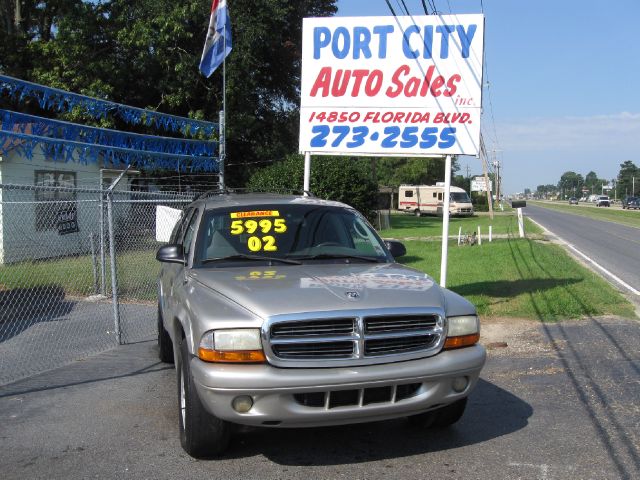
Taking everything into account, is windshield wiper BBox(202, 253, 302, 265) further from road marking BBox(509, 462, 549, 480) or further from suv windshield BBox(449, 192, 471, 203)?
suv windshield BBox(449, 192, 471, 203)

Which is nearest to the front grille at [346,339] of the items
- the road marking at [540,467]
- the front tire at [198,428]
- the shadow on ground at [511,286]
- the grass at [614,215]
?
the front tire at [198,428]

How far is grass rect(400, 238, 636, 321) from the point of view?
31.2ft

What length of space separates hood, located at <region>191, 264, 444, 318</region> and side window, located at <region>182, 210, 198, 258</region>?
1.65 feet

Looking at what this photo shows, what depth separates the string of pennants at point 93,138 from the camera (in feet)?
48.4

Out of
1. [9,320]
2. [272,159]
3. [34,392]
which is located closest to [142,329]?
[9,320]

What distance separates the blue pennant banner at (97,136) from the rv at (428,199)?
101ft

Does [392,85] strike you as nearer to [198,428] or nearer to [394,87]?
[394,87]

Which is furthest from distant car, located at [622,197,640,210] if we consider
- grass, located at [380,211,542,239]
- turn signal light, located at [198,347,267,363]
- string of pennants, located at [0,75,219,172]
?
turn signal light, located at [198,347,267,363]

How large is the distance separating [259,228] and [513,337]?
430cm

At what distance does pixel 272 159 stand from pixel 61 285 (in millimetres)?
19516

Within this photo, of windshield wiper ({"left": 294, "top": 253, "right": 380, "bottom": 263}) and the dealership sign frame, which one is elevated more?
the dealership sign frame

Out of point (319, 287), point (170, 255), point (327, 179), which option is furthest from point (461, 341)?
point (327, 179)

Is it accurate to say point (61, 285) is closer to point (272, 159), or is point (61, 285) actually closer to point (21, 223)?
point (21, 223)

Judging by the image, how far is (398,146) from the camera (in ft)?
30.4
